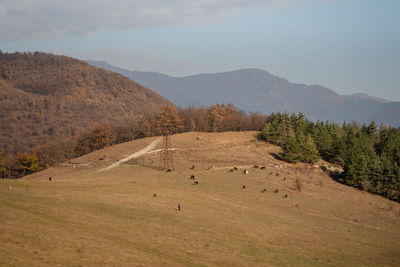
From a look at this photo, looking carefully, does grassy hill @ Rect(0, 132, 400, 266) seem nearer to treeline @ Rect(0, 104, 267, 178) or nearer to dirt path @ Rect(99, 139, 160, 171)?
dirt path @ Rect(99, 139, 160, 171)

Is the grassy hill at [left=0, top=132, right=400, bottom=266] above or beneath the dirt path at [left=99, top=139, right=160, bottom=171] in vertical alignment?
beneath

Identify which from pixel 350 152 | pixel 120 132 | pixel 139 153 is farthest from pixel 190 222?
pixel 120 132

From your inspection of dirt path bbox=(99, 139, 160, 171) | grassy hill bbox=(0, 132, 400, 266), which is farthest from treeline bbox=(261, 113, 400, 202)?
dirt path bbox=(99, 139, 160, 171)

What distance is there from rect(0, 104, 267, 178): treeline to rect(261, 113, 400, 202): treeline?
78.4 ft

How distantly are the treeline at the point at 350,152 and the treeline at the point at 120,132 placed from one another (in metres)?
23.9

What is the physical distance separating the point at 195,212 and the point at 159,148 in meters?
46.3

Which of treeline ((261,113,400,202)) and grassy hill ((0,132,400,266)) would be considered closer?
grassy hill ((0,132,400,266))

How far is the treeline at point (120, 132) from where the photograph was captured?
95069mm

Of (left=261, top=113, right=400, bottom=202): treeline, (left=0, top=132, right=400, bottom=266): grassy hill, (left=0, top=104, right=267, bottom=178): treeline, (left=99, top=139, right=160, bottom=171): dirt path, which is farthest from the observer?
(left=0, top=104, right=267, bottom=178): treeline

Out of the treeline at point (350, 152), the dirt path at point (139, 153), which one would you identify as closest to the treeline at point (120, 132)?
the dirt path at point (139, 153)

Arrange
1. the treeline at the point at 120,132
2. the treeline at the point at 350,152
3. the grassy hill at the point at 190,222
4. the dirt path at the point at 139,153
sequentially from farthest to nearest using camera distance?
the treeline at the point at 120,132 < the treeline at the point at 350,152 < the dirt path at the point at 139,153 < the grassy hill at the point at 190,222

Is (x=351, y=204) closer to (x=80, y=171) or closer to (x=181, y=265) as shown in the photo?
(x=181, y=265)

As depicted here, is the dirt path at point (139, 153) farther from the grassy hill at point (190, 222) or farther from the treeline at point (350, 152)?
the treeline at point (350, 152)

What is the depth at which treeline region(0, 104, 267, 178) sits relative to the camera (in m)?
95.1
